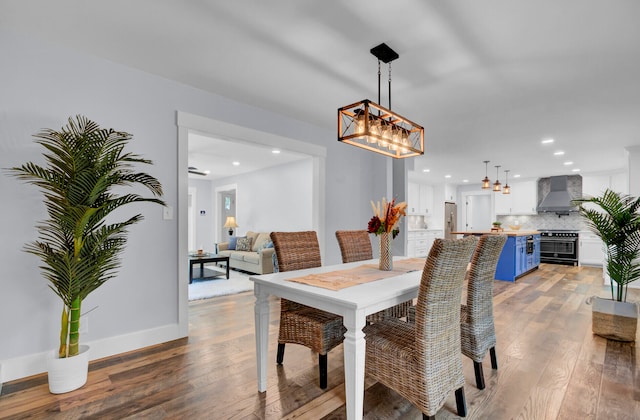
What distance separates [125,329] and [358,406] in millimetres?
2096

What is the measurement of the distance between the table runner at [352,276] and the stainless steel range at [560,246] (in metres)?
6.77

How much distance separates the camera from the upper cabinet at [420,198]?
9211 millimetres

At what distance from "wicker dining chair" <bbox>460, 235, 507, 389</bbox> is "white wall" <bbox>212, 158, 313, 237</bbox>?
4.12 m

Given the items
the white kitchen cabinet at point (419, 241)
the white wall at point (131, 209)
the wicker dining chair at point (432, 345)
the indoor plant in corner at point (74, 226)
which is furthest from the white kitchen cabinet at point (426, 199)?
the indoor plant in corner at point (74, 226)

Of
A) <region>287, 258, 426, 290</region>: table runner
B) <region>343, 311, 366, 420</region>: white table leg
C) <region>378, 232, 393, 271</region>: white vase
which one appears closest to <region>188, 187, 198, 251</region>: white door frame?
<region>287, 258, 426, 290</region>: table runner

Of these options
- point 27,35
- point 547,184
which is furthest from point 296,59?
point 547,184

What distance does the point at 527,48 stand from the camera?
87.0 inches

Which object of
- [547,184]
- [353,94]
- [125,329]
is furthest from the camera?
[547,184]

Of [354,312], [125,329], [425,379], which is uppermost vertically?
[354,312]

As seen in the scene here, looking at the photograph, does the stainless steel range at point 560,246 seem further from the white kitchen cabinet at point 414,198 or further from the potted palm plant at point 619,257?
Result: the potted palm plant at point 619,257

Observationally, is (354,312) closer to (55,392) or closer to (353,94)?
(55,392)

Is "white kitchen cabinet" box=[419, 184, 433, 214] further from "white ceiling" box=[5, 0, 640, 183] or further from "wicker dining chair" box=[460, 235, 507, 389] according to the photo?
"wicker dining chair" box=[460, 235, 507, 389]

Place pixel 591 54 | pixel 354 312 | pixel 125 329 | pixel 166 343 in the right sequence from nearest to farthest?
A: pixel 354 312 → pixel 591 54 → pixel 125 329 → pixel 166 343

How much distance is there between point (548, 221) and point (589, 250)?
1366mm
